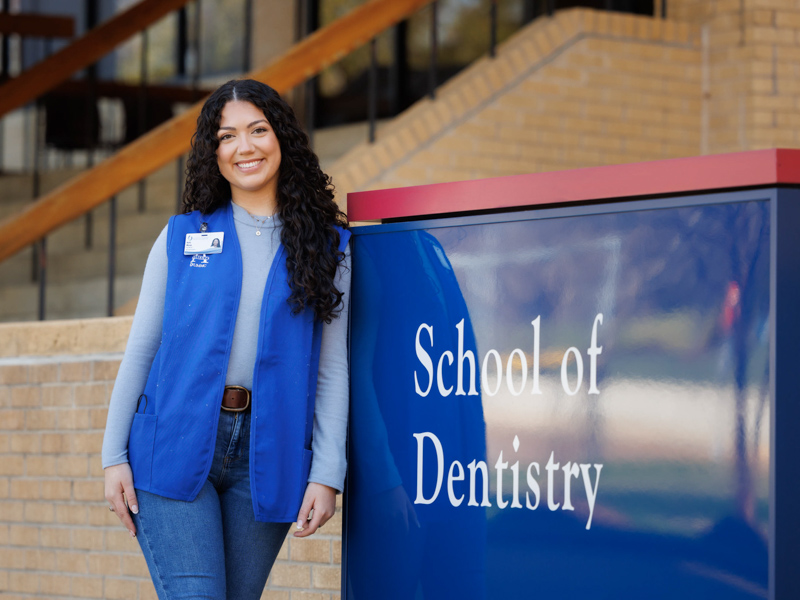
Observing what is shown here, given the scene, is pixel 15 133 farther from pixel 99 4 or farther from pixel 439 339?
pixel 439 339

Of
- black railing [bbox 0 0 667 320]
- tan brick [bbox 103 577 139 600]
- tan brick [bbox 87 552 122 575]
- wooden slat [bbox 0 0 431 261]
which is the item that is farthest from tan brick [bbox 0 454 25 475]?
wooden slat [bbox 0 0 431 261]

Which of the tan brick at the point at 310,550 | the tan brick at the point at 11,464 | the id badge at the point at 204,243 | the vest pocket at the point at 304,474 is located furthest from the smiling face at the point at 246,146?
the tan brick at the point at 11,464

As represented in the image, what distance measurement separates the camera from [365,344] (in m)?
2.29

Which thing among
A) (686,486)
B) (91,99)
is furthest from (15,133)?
(686,486)

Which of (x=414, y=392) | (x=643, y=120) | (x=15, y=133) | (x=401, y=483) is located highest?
(x=15, y=133)

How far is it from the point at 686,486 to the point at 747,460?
0.12m

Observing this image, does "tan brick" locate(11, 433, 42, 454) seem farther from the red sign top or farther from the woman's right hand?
the red sign top

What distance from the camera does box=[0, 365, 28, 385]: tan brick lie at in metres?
4.10

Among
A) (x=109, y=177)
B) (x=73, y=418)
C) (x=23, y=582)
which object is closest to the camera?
(x=73, y=418)

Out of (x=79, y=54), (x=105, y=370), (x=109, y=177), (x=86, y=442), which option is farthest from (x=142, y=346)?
(x=79, y=54)

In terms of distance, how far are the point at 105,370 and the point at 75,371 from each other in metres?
0.16

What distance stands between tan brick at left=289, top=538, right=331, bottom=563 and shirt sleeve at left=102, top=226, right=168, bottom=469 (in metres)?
1.46

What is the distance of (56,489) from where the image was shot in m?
4.00

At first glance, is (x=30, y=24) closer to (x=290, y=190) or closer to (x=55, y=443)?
(x=55, y=443)
